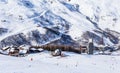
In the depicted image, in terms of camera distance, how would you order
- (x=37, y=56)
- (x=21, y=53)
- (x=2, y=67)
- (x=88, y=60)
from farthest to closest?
(x=21, y=53)
(x=37, y=56)
(x=88, y=60)
(x=2, y=67)

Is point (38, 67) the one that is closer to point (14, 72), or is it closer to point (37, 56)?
point (14, 72)

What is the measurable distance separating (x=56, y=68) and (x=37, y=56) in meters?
12.0

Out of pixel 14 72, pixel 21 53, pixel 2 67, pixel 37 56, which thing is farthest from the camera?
pixel 21 53

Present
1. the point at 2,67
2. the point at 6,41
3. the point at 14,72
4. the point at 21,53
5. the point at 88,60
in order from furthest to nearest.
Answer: the point at 6,41
the point at 21,53
the point at 88,60
the point at 2,67
the point at 14,72

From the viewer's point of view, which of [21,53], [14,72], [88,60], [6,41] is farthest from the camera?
[6,41]

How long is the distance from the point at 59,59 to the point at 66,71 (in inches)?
385

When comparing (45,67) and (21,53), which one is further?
(21,53)

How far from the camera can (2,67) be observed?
18719 mm

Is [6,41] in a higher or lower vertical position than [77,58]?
lower

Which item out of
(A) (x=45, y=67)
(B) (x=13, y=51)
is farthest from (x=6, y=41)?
(A) (x=45, y=67)

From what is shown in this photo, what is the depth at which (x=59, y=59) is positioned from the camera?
93.9ft

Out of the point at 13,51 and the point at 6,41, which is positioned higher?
the point at 13,51

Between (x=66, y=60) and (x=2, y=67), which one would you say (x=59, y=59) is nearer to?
(x=66, y=60)

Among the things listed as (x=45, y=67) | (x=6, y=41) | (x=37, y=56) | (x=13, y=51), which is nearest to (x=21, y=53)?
(x=13, y=51)
